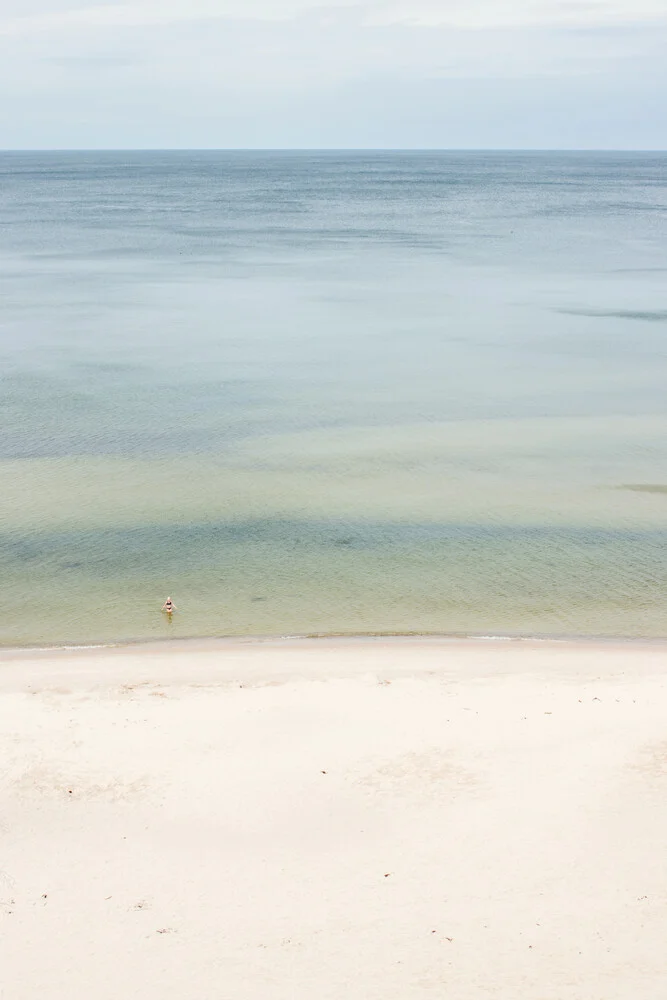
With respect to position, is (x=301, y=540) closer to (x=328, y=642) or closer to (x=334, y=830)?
(x=328, y=642)

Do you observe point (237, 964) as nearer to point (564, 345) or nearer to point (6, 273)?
point (564, 345)

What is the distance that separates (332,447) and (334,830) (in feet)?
61.4

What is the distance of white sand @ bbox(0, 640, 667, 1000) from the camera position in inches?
452

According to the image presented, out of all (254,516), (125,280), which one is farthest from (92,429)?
(125,280)

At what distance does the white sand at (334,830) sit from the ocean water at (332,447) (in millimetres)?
3235

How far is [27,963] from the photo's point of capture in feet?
37.7

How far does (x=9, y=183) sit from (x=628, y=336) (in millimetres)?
157722

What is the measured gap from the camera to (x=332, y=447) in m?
31.5

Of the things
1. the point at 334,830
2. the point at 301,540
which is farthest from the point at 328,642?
the point at 334,830

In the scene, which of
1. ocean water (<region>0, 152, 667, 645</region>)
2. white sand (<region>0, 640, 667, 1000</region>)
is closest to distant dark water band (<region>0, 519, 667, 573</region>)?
ocean water (<region>0, 152, 667, 645</region>)

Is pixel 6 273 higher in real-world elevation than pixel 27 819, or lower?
higher

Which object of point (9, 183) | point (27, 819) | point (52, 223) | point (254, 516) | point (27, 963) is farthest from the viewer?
point (9, 183)

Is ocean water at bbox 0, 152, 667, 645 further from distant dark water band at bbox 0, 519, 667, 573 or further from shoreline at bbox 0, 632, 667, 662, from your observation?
shoreline at bbox 0, 632, 667, 662

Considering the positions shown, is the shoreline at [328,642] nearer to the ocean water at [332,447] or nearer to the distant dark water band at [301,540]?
→ the ocean water at [332,447]
